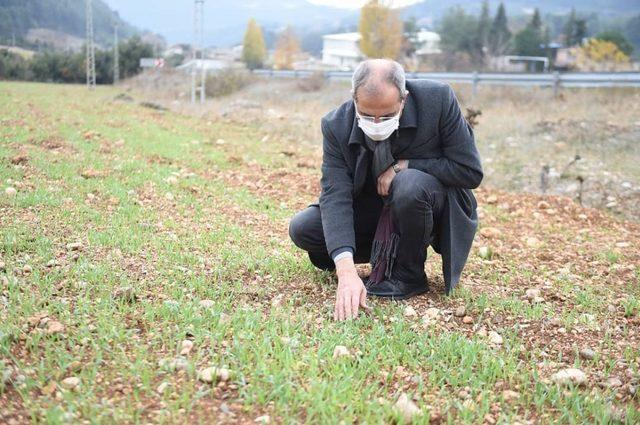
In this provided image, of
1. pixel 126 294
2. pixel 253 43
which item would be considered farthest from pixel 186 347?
pixel 253 43

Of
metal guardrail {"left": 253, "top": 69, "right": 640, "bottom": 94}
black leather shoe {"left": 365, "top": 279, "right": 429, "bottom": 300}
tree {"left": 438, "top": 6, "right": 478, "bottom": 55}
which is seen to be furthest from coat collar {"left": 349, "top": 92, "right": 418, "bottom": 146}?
tree {"left": 438, "top": 6, "right": 478, "bottom": 55}

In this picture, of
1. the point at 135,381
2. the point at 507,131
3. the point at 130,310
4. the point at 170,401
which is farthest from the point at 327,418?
the point at 507,131

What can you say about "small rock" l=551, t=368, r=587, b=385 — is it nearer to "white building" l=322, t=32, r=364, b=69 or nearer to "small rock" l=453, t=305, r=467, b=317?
"small rock" l=453, t=305, r=467, b=317

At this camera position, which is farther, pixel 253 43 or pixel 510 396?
pixel 253 43

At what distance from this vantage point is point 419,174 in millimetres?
3227

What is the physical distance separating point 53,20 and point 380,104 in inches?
973

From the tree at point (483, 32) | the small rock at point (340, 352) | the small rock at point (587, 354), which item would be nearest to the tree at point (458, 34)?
the tree at point (483, 32)

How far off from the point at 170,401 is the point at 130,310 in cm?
87

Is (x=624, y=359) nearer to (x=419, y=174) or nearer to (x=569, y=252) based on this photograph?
(x=419, y=174)

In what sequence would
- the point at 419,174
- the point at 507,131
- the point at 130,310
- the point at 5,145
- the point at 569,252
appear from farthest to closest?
the point at 507,131 < the point at 5,145 < the point at 569,252 < the point at 419,174 < the point at 130,310

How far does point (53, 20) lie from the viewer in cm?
2430

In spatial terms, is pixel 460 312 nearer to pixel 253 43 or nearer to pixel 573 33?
pixel 253 43

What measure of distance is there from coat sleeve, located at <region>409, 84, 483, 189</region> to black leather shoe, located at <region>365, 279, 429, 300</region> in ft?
1.94

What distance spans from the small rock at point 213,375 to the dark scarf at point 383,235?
4.14 ft
